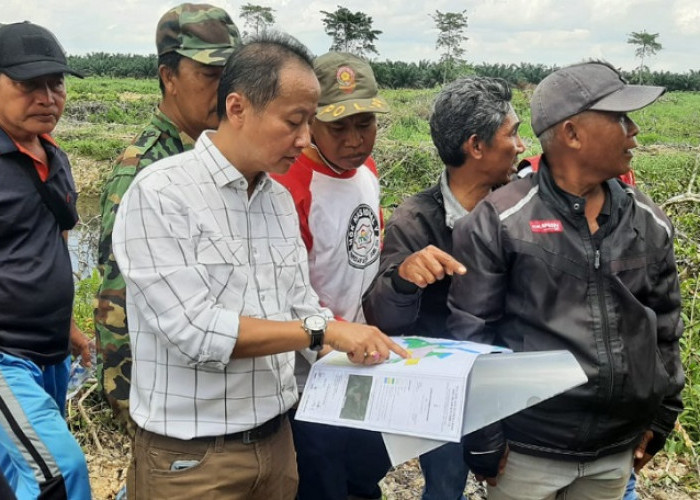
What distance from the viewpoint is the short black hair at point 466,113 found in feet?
6.72

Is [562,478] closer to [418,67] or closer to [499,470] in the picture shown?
[499,470]

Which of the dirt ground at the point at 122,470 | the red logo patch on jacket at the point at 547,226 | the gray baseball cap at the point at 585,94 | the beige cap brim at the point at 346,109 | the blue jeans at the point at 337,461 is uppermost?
the gray baseball cap at the point at 585,94

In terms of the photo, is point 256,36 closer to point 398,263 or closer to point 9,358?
point 398,263

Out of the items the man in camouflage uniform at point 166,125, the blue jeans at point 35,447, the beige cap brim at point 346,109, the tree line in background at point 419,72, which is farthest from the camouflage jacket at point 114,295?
the tree line in background at point 419,72

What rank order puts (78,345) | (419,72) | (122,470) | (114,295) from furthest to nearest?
(419,72)
(122,470)
(78,345)
(114,295)

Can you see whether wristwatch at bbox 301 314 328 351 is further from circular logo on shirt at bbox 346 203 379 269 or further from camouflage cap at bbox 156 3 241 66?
camouflage cap at bbox 156 3 241 66

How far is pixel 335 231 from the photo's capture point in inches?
83.8

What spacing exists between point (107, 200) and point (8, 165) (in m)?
0.57

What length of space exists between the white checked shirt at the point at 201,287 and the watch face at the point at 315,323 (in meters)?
0.14

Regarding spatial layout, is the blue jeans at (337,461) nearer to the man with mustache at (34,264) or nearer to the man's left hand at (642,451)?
the man with mustache at (34,264)

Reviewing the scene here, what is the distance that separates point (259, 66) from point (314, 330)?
635 millimetres

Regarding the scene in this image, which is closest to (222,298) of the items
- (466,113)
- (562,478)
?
(466,113)

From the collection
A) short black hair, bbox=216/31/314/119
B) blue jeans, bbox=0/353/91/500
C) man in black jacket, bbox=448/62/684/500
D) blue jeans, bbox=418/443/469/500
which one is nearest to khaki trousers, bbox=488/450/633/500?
man in black jacket, bbox=448/62/684/500

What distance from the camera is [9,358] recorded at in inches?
91.4
